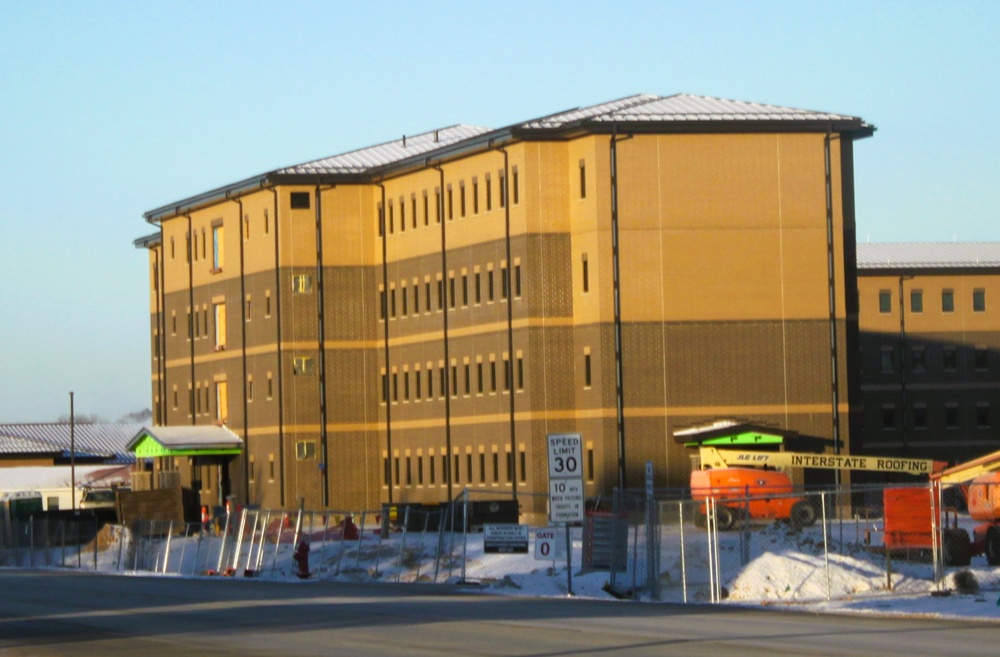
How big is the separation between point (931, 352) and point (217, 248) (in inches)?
1639

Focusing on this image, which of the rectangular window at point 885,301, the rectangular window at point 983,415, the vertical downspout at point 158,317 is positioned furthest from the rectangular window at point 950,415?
the vertical downspout at point 158,317

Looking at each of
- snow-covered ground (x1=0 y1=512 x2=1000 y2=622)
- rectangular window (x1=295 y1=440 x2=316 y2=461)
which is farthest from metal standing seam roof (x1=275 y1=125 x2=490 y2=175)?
snow-covered ground (x1=0 y1=512 x2=1000 y2=622)

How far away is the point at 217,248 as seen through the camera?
87250 millimetres

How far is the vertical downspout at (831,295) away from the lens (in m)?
69.6

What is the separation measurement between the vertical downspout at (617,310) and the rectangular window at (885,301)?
39.4 metres

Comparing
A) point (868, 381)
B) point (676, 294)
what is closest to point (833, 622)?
point (676, 294)

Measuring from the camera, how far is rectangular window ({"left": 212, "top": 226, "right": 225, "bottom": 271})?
284ft

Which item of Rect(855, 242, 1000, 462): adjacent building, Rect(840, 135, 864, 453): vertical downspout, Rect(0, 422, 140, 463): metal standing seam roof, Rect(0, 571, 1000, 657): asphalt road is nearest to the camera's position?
Rect(0, 571, 1000, 657): asphalt road

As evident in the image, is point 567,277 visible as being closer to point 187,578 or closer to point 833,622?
point 187,578

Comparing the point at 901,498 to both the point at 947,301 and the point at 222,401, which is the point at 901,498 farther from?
the point at 947,301

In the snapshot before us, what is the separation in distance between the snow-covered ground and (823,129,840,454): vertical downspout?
14902mm

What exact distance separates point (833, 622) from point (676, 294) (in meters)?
43.1

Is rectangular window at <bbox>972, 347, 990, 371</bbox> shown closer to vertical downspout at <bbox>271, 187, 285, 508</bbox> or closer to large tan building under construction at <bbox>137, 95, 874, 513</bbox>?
large tan building under construction at <bbox>137, 95, 874, 513</bbox>

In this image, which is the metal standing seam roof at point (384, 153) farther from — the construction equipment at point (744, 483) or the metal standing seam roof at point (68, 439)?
the metal standing seam roof at point (68, 439)
